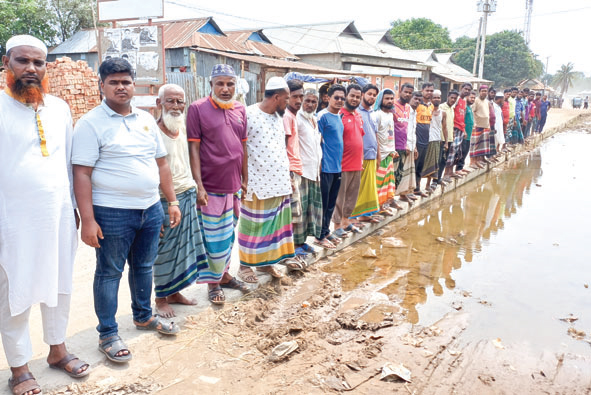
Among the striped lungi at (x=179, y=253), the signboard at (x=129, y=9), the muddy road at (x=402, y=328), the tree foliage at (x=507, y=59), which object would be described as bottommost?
the muddy road at (x=402, y=328)

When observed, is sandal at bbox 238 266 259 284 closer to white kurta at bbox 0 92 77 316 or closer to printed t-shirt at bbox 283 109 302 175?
printed t-shirt at bbox 283 109 302 175

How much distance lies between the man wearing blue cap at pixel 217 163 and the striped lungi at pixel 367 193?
244 centimetres

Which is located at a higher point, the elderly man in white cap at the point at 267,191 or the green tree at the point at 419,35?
the green tree at the point at 419,35

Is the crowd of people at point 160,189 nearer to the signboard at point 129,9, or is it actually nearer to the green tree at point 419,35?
the signboard at point 129,9

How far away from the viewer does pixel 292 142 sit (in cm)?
456

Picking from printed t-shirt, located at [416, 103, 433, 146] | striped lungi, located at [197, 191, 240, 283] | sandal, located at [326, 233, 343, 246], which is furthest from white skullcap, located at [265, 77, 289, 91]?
printed t-shirt, located at [416, 103, 433, 146]

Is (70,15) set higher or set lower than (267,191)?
higher

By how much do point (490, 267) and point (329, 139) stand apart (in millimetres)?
2344

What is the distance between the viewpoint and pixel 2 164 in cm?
238

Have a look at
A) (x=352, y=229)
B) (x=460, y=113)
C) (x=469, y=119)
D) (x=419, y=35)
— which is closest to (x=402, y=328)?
(x=352, y=229)

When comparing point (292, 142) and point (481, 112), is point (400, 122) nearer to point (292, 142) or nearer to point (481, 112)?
point (292, 142)

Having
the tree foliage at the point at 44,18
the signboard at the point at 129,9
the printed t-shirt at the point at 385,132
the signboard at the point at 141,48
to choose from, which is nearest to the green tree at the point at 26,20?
the tree foliage at the point at 44,18

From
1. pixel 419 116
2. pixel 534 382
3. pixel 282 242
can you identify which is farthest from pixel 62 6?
pixel 534 382

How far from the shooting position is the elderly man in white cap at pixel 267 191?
404 centimetres
